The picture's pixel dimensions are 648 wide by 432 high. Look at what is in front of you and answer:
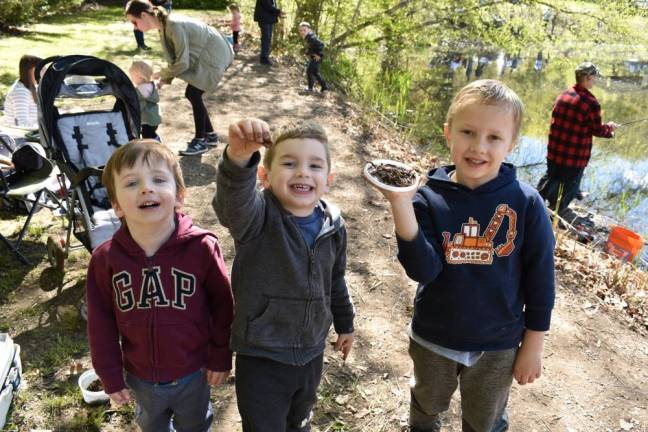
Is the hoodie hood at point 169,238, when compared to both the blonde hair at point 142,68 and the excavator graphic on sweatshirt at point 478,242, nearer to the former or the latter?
the excavator graphic on sweatshirt at point 478,242

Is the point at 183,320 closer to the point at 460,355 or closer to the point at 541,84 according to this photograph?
the point at 460,355

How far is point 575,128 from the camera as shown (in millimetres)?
5621

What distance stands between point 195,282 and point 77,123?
7.28 feet

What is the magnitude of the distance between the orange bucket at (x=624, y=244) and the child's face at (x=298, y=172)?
14.9ft

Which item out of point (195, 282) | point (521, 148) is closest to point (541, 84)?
point (521, 148)

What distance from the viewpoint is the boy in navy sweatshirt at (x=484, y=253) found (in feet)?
5.60

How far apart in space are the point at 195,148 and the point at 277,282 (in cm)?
450

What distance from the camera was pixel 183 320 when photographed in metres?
1.75

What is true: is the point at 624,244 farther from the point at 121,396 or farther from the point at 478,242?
the point at 121,396

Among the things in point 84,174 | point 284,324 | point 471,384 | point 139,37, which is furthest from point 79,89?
point 139,37

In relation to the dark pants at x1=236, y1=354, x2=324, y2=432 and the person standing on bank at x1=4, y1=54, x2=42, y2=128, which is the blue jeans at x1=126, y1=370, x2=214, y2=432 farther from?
the person standing on bank at x1=4, y1=54, x2=42, y2=128

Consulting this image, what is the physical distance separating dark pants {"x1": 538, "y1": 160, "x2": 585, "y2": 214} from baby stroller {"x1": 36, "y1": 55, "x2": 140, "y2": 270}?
4.95 m

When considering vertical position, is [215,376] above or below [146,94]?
below

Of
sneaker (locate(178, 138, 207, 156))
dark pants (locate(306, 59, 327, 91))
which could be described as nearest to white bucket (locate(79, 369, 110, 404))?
sneaker (locate(178, 138, 207, 156))
